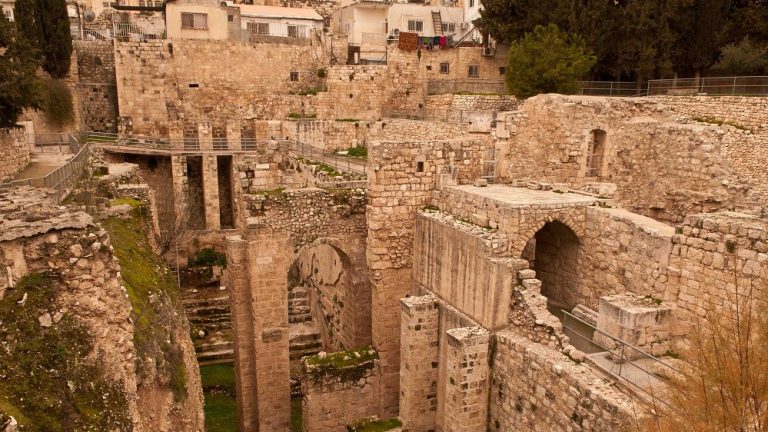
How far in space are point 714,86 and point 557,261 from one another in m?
12.1

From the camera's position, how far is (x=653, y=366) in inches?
306

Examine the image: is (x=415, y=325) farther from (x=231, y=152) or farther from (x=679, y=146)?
(x=231, y=152)

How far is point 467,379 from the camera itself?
930 centimetres

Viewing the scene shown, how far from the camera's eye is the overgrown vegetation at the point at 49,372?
469 cm

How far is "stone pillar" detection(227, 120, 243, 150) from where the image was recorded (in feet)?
84.8

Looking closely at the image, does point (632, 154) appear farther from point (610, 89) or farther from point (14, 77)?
point (14, 77)

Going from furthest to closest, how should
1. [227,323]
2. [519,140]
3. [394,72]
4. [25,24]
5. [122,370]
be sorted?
[394,72] < [25,24] < [227,323] < [519,140] < [122,370]

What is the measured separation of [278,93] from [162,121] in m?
6.15

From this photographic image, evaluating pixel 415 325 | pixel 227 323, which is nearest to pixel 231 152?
pixel 227 323

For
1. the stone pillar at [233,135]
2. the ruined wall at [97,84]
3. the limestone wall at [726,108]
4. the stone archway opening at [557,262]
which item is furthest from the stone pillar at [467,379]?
the ruined wall at [97,84]

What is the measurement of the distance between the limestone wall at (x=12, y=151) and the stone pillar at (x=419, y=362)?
10053 mm

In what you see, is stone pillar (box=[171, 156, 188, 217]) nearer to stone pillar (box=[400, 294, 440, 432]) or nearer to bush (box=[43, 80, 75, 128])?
bush (box=[43, 80, 75, 128])

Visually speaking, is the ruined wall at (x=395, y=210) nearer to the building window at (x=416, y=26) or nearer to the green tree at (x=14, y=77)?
the green tree at (x=14, y=77)

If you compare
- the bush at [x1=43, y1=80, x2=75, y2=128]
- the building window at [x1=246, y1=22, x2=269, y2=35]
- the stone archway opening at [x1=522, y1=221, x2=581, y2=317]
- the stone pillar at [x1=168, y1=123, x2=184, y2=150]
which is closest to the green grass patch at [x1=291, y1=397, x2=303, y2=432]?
the stone archway opening at [x1=522, y1=221, x2=581, y2=317]
